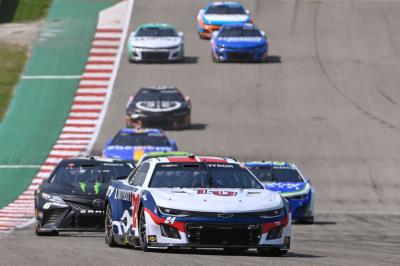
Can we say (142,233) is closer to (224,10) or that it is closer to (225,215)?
(225,215)

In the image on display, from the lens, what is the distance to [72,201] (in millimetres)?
20625

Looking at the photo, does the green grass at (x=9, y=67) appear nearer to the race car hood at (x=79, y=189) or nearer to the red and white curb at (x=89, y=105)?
the red and white curb at (x=89, y=105)

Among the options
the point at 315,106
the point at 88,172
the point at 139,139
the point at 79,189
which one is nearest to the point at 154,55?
the point at 315,106

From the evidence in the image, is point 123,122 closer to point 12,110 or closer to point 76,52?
point 12,110

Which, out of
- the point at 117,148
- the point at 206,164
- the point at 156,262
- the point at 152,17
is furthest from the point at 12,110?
the point at 156,262

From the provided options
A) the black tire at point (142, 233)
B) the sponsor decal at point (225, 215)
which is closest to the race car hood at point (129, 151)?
the black tire at point (142, 233)

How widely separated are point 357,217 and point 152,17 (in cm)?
2524

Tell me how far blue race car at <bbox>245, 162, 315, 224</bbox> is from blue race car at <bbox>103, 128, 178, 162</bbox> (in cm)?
496

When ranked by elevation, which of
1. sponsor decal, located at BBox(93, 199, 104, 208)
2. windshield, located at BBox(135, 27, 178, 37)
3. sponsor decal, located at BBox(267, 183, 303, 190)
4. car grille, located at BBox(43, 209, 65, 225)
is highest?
sponsor decal, located at BBox(93, 199, 104, 208)

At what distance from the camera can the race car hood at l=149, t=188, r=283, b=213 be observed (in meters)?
14.6

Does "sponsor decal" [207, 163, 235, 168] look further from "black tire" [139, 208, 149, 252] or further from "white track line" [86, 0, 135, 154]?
"white track line" [86, 0, 135, 154]

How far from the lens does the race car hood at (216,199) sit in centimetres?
1463

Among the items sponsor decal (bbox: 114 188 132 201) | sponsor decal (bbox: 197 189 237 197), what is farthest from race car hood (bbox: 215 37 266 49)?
sponsor decal (bbox: 197 189 237 197)

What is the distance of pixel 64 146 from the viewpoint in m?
35.5
